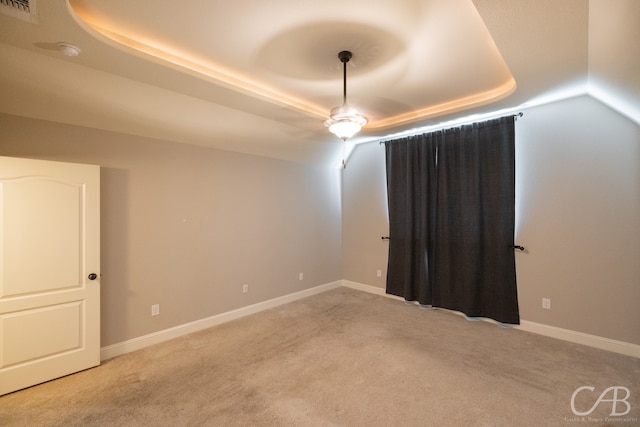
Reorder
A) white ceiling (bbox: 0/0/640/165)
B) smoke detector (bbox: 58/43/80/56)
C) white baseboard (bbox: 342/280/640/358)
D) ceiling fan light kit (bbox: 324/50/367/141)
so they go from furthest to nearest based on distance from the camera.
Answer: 1. white baseboard (bbox: 342/280/640/358)
2. ceiling fan light kit (bbox: 324/50/367/141)
3. smoke detector (bbox: 58/43/80/56)
4. white ceiling (bbox: 0/0/640/165)

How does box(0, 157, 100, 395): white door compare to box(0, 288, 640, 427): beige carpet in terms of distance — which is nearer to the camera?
box(0, 288, 640, 427): beige carpet

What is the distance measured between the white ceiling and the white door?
24.4 inches

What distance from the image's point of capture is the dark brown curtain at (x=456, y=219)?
3463 mm

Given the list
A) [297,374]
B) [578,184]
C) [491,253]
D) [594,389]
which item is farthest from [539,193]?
[297,374]

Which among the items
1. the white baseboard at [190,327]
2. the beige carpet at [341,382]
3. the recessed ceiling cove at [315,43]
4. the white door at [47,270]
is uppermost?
the recessed ceiling cove at [315,43]

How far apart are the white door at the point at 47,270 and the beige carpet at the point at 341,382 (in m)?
0.23

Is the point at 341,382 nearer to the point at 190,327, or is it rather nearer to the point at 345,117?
the point at 190,327

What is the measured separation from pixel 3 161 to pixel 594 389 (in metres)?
5.08

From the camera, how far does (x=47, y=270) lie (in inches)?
94.5

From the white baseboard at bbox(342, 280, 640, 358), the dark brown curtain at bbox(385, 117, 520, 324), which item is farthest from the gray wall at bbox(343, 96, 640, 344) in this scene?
the dark brown curtain at bbox(385, 117, 520, 324)

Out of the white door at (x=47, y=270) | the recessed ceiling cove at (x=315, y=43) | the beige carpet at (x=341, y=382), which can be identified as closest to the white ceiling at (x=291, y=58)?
the recessed ceiling cove at (x=315, y=43)

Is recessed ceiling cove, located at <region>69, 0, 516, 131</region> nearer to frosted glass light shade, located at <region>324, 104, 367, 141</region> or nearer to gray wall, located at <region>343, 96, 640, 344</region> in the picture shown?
frosted glass light shade, located at <region>324, 104, 367, 141</region>

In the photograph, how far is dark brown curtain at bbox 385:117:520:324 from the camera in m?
3.46
